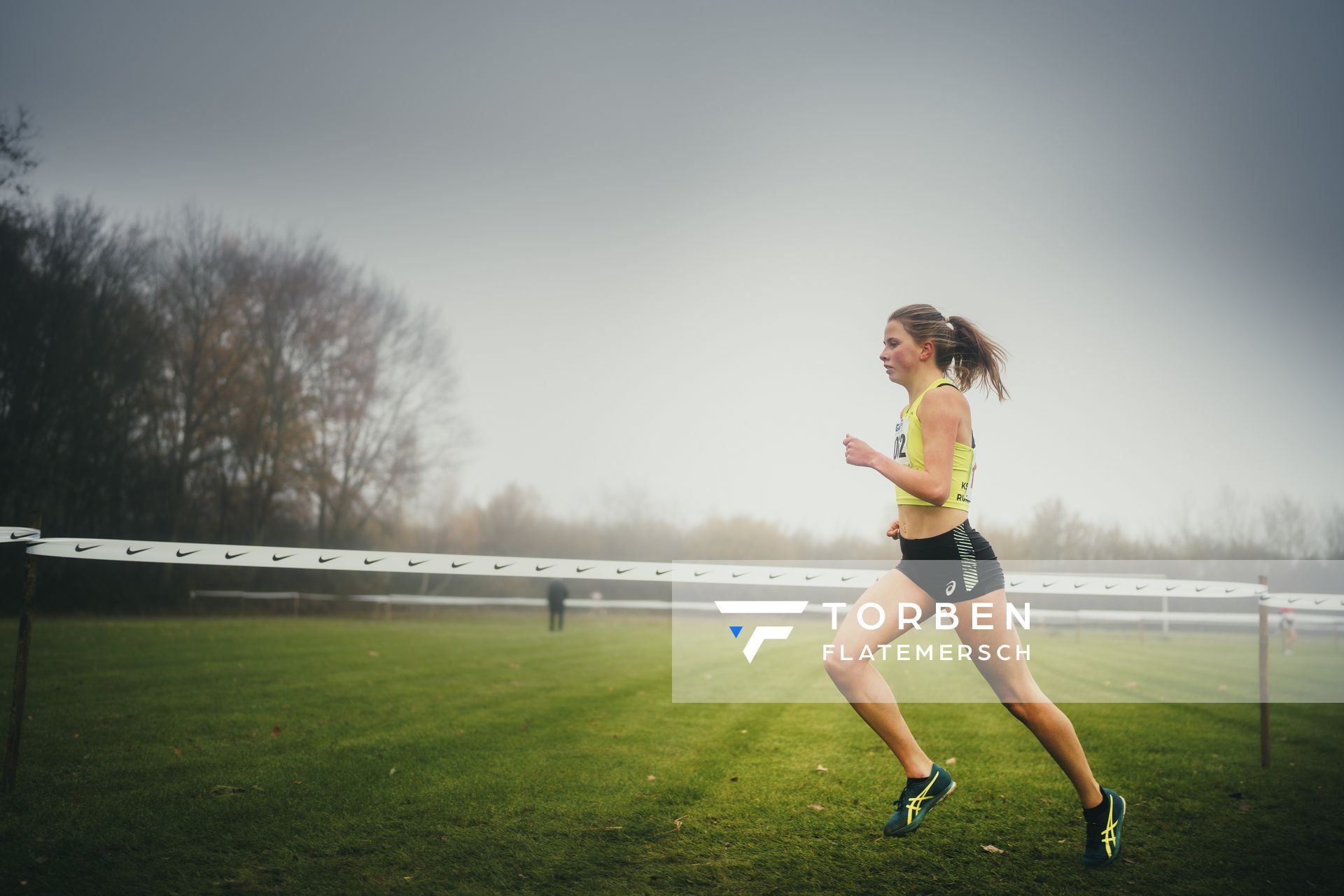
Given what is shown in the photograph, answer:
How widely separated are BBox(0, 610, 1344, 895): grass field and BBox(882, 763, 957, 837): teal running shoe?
7.6 inches

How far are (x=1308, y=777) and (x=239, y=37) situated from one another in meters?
88.8

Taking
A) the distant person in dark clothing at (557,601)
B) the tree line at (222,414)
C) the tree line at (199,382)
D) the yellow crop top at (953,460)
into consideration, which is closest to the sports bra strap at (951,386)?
the yellow crop top at (953,460)

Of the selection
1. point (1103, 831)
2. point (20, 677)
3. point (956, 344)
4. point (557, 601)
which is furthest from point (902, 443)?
point (557, 601)

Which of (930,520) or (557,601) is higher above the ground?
(930,520)

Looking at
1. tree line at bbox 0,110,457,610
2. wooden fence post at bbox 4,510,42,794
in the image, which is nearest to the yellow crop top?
wooden fence post at bbox 4,510,42,794

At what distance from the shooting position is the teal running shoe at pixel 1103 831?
10.7ft

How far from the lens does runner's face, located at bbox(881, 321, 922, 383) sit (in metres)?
3.51

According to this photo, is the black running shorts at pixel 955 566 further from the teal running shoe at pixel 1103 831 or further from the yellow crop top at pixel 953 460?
the teal running shoe at pixel 1103 831

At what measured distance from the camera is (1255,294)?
1988 inches

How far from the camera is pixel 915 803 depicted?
334 cm

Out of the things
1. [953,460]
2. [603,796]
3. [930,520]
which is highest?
Result: [953,460]

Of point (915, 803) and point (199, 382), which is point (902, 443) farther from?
point (199, 382)

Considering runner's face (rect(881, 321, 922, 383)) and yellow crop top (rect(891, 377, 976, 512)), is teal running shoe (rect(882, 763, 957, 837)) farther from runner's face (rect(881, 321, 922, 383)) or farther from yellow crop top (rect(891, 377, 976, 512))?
runner's face (rect(881, 321, 922, 383))

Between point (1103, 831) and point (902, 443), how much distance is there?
190cm
